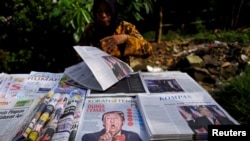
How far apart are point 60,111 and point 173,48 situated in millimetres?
3264

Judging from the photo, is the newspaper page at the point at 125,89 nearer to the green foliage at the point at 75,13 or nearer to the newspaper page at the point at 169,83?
the newspaper page at the point at 169,83

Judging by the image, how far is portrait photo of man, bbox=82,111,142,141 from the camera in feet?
2.85

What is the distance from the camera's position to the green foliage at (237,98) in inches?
64.4

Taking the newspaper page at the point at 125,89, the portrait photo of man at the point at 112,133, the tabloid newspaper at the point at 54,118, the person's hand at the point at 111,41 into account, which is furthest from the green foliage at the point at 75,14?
the portrait photo of man at the point at 112,133

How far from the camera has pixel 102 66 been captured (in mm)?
1240

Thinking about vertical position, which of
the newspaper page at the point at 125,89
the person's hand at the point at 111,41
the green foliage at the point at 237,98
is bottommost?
the green foliage at the point at 237,98

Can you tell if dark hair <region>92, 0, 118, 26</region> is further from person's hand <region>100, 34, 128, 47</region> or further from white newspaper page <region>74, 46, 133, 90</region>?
white newspaper page <region>74, 46, 133, 90</region>

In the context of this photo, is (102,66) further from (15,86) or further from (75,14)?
(75,14)

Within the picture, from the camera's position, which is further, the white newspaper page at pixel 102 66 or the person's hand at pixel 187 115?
the white newspaper page at pixel 102 66

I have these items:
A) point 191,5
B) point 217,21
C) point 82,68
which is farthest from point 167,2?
point 82,68

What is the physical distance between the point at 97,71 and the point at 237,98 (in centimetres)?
100

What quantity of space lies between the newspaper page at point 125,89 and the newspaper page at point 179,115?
76mm

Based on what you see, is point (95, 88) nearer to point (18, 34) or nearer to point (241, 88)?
point (241, 88)

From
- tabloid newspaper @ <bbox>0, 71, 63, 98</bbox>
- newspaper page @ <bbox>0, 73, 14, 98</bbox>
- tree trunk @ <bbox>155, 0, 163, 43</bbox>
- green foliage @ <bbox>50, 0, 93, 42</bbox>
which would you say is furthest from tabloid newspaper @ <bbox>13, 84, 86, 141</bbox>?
tree trunk @ <bbox>155, 0, 163, 43</bbox>
